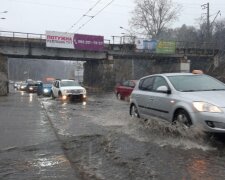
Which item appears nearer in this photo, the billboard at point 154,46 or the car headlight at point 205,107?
the car headlight at point 205,107

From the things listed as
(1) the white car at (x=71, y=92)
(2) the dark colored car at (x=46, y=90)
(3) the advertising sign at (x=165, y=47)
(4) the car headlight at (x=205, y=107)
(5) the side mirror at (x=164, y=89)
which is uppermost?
(3) the advertising sign at (x=165, y=47)

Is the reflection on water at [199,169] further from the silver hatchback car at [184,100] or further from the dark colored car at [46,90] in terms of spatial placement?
the dark colored car at [46,90]

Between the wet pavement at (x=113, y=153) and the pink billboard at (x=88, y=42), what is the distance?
134ft

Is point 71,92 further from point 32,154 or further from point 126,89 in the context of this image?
point 32,154

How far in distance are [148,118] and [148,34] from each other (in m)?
71.4

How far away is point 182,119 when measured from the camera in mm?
9344

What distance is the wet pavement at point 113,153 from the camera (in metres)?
6.55

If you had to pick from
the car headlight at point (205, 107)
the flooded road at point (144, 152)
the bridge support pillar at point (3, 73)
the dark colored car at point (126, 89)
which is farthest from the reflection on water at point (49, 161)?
the bridge support pillar at point (3, 73)

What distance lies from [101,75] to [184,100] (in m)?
50.4

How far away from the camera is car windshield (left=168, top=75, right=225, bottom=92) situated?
1008 cm

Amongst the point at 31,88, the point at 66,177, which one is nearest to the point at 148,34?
the point at 31,88

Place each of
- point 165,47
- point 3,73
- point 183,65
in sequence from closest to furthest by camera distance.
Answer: point 3,73 → point 165,47 → point 183,65

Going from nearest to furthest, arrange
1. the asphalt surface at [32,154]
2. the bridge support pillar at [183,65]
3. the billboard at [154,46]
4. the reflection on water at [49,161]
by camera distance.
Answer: the asphalt surface at [32,154]
the reflection on water at [49,161]
the billboard at [154,46]
the bridge support pillar at [183,65]

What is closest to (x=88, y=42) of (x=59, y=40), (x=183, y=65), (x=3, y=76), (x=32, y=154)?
(x=59, y=40)
